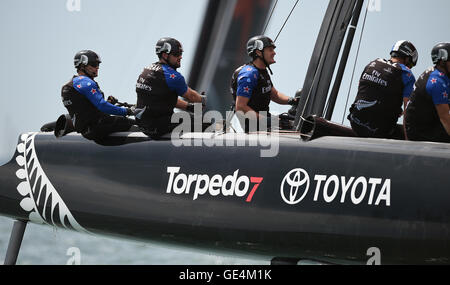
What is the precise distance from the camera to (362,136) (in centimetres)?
486

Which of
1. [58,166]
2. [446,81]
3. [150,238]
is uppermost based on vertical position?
[446,81]

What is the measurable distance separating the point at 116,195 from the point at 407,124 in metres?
1.93

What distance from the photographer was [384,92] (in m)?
4.77

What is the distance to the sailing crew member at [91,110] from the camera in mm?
5648

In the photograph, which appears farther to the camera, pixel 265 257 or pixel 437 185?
pixel 265 257

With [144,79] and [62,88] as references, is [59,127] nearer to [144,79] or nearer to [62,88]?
[62,88]

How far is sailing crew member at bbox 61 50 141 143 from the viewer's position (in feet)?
18.5

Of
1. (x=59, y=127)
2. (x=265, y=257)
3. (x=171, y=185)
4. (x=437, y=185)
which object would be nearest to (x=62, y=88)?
(x=59, y=127)

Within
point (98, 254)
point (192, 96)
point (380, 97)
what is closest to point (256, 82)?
point (192, 96)

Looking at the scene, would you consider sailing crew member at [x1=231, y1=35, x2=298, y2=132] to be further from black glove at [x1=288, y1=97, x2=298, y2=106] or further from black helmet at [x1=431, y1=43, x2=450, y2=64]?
black helmet at [x1=431, y1=43, x2=450, y2=64]

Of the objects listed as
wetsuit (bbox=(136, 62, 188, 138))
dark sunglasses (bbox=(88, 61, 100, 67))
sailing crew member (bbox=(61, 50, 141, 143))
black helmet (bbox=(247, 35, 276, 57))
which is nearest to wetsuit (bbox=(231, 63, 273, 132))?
black helmet (bbox=(247, 35, 276, 57))

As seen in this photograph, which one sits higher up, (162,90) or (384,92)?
(384,92)

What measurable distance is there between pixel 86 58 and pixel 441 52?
8.24 feet

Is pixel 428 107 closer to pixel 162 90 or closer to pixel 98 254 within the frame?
pixel 162 90
